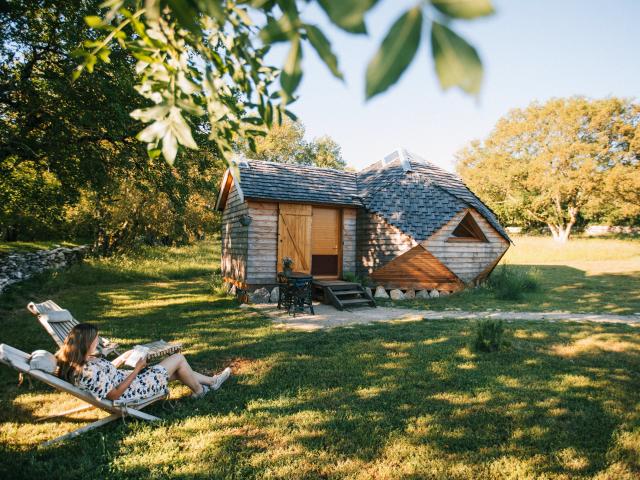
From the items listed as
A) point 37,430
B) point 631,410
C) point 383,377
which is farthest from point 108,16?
point 631,410

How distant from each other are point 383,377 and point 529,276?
1034cm

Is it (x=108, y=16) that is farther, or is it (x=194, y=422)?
(x=194, y=422)

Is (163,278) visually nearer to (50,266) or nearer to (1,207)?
(50,266)

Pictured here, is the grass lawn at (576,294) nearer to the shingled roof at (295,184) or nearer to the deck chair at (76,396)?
the shingled roof at (295,184)

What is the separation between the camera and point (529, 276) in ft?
43.4

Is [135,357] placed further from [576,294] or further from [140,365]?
[576,294]

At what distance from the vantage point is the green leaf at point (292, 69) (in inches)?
42.3

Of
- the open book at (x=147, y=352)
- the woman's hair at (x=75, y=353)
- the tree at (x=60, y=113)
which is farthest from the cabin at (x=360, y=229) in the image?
the woman's hair at (x=75, y=353)

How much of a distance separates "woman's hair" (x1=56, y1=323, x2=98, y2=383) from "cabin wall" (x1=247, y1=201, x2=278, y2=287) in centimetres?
774

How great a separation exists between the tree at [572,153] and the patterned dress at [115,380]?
121ft

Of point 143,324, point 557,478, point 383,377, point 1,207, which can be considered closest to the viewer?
point 557,478

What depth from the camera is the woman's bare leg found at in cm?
441

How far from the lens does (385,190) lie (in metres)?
13.6

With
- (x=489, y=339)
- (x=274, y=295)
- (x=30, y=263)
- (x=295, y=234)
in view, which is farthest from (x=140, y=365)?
(x=30, y=263)
